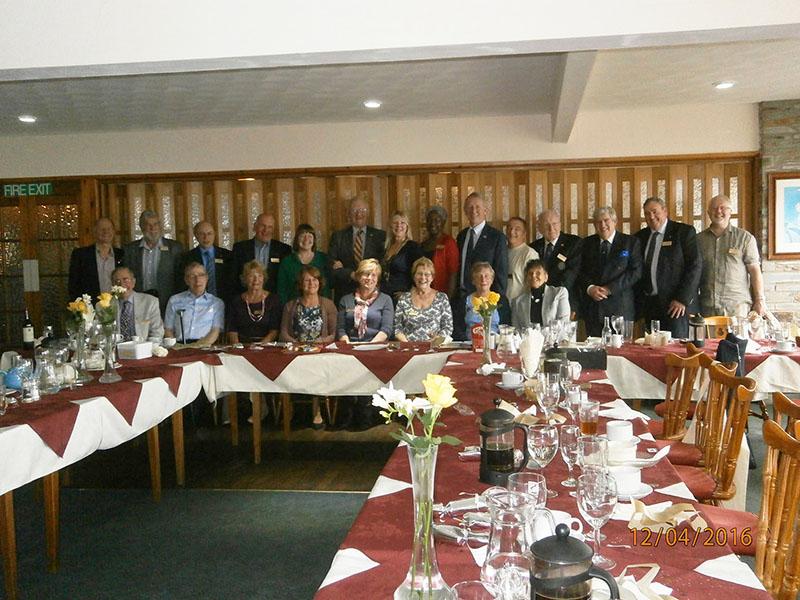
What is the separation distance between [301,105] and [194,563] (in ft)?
15.2

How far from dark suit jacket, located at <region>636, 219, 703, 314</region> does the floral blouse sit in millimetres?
2101

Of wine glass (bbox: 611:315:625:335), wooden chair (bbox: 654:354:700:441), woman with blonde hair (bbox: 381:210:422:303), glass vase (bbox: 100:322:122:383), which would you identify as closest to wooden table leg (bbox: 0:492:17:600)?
glass vase (bbox: 100:322:122:383)

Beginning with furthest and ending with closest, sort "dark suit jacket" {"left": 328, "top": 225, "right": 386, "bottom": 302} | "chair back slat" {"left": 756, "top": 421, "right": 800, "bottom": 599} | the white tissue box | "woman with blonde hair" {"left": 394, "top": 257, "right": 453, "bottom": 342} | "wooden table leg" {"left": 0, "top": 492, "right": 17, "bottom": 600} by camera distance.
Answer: "dark suit jacket" {"left": 328, "top": 225, "right": 386, "bottom": 302} → "woman with blonde hair" {"left": 394, "top": 257, "right": 453, "bottom": 342} → the white tissue box → "wooden table leg" {"left": 0, "top": 492, "right": 17, "bottom": 600} → "chair back slat" {"left": 756, "top": 421, "right": 800, "bottom": 599}

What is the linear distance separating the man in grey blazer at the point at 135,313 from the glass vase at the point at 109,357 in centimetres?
168

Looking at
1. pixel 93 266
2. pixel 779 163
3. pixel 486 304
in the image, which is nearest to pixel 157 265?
pixel 93 266

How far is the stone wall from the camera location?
688cm

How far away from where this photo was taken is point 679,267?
20.4 ft

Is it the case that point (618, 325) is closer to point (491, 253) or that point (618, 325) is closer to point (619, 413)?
point (491, 253)

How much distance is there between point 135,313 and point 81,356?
196cm

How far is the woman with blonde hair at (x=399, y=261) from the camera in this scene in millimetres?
6594

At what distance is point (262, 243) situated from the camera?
23.7 feet

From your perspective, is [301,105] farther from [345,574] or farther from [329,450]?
[345,574]

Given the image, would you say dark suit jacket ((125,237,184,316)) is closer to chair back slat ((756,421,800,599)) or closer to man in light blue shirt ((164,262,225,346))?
man in light blue shirt ((164,262,225,346))
